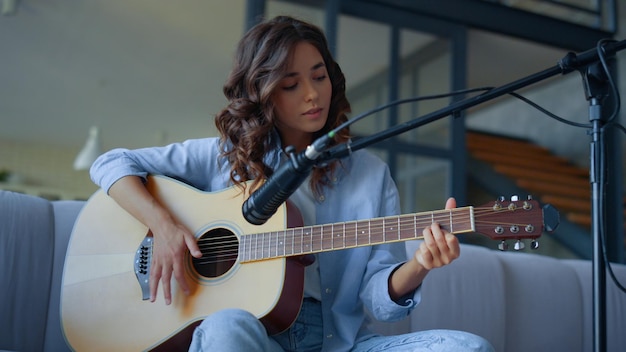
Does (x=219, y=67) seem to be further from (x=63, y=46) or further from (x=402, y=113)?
(x=402, y=113)

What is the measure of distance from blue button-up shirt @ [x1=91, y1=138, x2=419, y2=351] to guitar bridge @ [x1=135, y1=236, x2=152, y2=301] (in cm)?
18

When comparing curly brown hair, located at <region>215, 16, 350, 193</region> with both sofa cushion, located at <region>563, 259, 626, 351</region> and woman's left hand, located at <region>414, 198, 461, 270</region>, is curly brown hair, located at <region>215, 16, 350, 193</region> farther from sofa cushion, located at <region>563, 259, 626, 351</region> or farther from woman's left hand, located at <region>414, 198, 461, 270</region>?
sofa cushion, located at <region>563, 259, 626, 351</region>

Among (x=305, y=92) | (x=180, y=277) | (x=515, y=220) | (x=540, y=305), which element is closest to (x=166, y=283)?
(x=180, y=277)

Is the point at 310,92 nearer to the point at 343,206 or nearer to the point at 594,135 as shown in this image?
the point at 343,206

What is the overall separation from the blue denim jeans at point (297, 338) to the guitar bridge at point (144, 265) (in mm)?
305

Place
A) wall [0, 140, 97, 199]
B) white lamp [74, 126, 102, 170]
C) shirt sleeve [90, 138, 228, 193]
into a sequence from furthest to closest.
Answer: wall [0, 140, 97, 199]
white lamp [74, 126, 102, 170]
shirt sleeve [90, 138, 228, 193]

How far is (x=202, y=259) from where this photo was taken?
132 cm

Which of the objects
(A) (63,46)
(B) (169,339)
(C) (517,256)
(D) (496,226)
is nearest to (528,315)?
(C) (517,256)

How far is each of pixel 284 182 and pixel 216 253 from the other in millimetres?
510

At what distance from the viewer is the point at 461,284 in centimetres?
196

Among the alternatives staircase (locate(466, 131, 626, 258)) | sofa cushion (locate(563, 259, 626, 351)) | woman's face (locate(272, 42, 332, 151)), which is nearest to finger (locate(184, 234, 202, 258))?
woman's face (locate(272, 42, 332, 151))

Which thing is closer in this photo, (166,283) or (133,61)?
(166,283)

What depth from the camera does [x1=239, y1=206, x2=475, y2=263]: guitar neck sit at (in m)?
1.06

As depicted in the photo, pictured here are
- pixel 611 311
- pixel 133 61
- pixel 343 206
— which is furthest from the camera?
pixel 133 61
